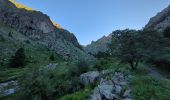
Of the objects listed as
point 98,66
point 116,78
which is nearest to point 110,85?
point 116,78

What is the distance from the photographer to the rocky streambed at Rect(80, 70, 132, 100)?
1993 cm

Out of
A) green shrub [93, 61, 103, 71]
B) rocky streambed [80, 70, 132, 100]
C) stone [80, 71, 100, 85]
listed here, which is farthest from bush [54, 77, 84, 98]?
green shrub [93, 61, 103, 71]

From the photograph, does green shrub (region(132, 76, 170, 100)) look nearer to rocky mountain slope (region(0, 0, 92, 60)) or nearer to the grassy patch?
the grassy patch

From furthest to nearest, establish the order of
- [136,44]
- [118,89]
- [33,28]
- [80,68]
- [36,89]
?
1. [33,28]
2. [80,68]
3. [136,44]
4. [36,89]
5. [118,89]

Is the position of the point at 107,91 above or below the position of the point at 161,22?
below

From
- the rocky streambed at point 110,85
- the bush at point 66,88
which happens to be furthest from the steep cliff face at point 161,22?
the bush at point 66,88

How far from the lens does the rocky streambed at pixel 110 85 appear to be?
1993cm

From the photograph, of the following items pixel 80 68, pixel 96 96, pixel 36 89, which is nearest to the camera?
pixel 96 96

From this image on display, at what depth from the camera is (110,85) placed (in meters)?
22.5

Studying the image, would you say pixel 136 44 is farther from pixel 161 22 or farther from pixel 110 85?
pixel 161 22

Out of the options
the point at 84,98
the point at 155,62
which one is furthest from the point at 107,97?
the point at 155,62

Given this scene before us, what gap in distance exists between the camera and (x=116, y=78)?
24469mm

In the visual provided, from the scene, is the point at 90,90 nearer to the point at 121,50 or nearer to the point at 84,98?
the point at 84,98

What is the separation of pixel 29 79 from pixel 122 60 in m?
14.3
